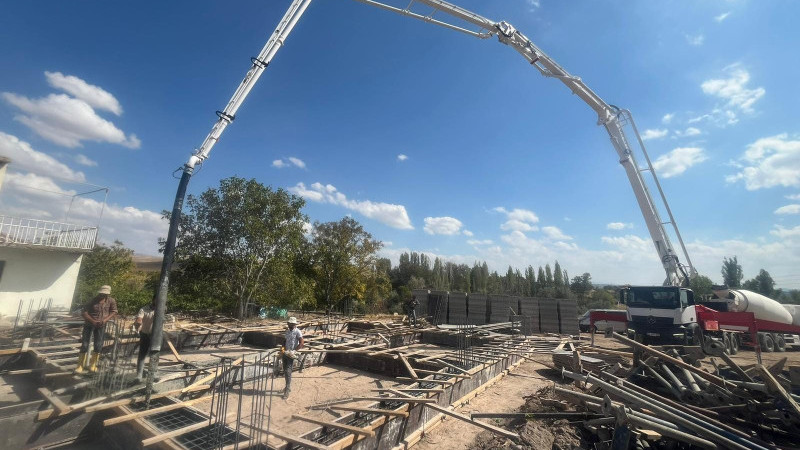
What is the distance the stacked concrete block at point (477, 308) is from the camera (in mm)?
20547

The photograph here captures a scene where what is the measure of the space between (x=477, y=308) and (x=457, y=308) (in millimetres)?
1198

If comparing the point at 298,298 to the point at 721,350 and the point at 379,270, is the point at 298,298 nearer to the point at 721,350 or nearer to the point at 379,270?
the point at 379,270

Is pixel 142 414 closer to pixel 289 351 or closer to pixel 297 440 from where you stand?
pixel 297 440

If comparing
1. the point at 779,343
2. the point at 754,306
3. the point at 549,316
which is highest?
the point at 754,306

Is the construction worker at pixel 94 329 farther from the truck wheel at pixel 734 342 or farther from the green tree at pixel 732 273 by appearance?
the green tree at pixel 732 273

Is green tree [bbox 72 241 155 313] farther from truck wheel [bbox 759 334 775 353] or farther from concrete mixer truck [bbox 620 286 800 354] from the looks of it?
truck wheel [bbox 759 334 775 353]

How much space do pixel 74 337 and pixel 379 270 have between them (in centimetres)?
1853

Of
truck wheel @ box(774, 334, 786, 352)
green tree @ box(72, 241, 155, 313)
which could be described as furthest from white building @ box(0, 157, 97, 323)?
truck wheel @ box(774, 334, 786, 352)

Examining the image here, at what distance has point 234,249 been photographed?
1803 centimetres

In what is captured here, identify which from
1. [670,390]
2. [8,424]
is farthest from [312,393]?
[670,390]

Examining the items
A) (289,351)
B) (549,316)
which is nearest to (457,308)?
(549,316)

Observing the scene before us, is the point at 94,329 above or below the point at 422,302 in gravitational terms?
below

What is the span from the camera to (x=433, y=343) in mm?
15445

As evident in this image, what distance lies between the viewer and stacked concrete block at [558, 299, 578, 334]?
64.0 feet
